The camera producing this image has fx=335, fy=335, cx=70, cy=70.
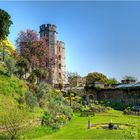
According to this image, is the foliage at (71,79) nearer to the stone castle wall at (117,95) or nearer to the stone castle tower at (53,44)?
the stone castle wall at (117,95)

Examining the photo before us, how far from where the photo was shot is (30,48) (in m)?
43.3

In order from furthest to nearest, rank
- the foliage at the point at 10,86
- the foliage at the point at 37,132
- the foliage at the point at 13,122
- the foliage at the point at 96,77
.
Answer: the foliage at the point at 96,77 → the foliage at the point at 10,86 → the foliage at the point at 37,132 → the foliage at the point at 13,122

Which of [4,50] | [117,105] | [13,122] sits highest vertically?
[4,50]

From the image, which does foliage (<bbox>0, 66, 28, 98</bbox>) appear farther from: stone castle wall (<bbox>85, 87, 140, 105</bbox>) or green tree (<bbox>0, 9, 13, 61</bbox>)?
stone castle wall (<bbox>85, 87, 140, 105</bbox>)

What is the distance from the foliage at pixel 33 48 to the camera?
42.1 meters

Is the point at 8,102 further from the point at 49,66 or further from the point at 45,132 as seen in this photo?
the point at 49,66

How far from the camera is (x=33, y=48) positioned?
43438 millimetres

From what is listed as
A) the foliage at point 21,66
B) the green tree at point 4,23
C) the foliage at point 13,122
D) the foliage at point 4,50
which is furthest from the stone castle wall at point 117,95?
the foliage at point 13,122

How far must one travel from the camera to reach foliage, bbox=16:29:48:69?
138ft

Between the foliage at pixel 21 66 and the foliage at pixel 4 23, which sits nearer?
the foliage at pixel 4 23

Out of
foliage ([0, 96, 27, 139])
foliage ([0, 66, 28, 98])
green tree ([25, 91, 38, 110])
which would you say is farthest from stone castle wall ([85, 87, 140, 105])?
foliage ([0, 96, 27, 139])

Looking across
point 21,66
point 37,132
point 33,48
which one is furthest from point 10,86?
point 33,48

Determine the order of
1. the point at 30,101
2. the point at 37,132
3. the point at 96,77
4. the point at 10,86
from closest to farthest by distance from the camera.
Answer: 1. the point at 37,132
2. the point at 30,101
3. the point at 10,86
4. the point at 96,77

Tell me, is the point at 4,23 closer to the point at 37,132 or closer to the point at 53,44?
the point at 37,132
